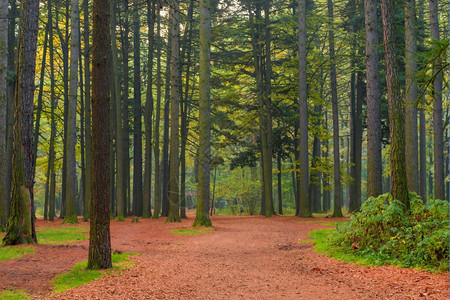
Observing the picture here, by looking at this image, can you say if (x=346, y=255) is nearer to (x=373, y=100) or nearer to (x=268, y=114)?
(x=373, y=100)

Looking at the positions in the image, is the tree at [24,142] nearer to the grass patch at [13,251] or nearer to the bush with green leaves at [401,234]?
the grass patch at [13,251]

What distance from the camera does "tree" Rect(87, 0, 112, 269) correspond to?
8.00 metres

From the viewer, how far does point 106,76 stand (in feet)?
A: 27.0

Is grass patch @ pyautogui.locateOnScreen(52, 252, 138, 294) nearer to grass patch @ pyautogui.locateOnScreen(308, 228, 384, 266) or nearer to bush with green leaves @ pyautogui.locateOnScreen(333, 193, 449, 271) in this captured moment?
grass patch @ pyautogui.locateOnScreen(308, 228, 384, 266)

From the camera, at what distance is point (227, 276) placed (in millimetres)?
7891

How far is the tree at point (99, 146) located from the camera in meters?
8.00

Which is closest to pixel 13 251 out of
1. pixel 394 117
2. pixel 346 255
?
pixel 346 255

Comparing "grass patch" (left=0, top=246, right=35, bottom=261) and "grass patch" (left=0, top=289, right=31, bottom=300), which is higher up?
"grass patch" (left=0, top=289, right=31, bottom=300)

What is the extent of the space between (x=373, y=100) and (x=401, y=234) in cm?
529

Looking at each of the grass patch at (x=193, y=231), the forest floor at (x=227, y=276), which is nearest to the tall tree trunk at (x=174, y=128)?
the grass patch at (x=193, y=231)

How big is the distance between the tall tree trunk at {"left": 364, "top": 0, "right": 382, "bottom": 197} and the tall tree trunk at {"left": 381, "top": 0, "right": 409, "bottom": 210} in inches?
80.5

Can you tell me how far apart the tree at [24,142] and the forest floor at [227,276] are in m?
0.78

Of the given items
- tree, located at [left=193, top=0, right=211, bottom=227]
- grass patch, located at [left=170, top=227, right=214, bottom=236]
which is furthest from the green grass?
tree, located at [left=193, top=0, right=211, bottom=227]

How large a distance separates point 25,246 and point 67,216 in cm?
992
